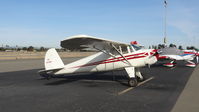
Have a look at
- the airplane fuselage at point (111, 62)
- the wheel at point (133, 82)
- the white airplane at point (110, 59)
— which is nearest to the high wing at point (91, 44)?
the white airplane at point (110, 59)

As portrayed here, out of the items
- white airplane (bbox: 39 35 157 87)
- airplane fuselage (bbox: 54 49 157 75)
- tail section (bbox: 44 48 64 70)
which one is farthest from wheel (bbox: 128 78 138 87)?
tail section (bbox: 44 48 64 70)

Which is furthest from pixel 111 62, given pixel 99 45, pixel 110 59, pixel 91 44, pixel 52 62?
pixel 52 62

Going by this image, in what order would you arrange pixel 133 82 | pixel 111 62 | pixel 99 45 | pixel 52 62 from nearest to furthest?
1. pixel 133 82
2. pixel 99 45
3. pixel 111 62
4. pixel 52 62

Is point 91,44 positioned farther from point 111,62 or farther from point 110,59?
point 111,62

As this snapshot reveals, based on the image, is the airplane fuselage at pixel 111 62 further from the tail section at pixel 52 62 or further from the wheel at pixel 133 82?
the wheel at pixel 133 82

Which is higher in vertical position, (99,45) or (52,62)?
(99,45)

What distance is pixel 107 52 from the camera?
28.3 feet

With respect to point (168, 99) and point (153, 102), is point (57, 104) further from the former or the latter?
point (168, 99)

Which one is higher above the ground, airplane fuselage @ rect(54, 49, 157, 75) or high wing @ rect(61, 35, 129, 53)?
high wing @ rect(61, 35, 129, 53)

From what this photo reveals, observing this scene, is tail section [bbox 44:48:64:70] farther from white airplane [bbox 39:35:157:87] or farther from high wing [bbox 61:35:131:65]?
high wing [bbox 61:35:131:65]

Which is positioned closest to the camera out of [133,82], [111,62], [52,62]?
[133,82]

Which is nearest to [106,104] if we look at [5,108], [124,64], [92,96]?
[92,96]

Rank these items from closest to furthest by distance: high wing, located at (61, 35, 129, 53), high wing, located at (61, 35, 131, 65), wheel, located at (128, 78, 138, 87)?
high wing, located at (61, 35, 129, 53), high wing, located at (61, 35, 131, 65), wheel, located at (128, 78, 138, 87)

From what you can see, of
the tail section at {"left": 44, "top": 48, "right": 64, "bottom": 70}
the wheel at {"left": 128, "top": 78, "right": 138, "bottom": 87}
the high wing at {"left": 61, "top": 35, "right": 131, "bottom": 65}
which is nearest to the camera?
the high wing at {"left": 61, "top": 35, "right": 131, "bottom": 65}
